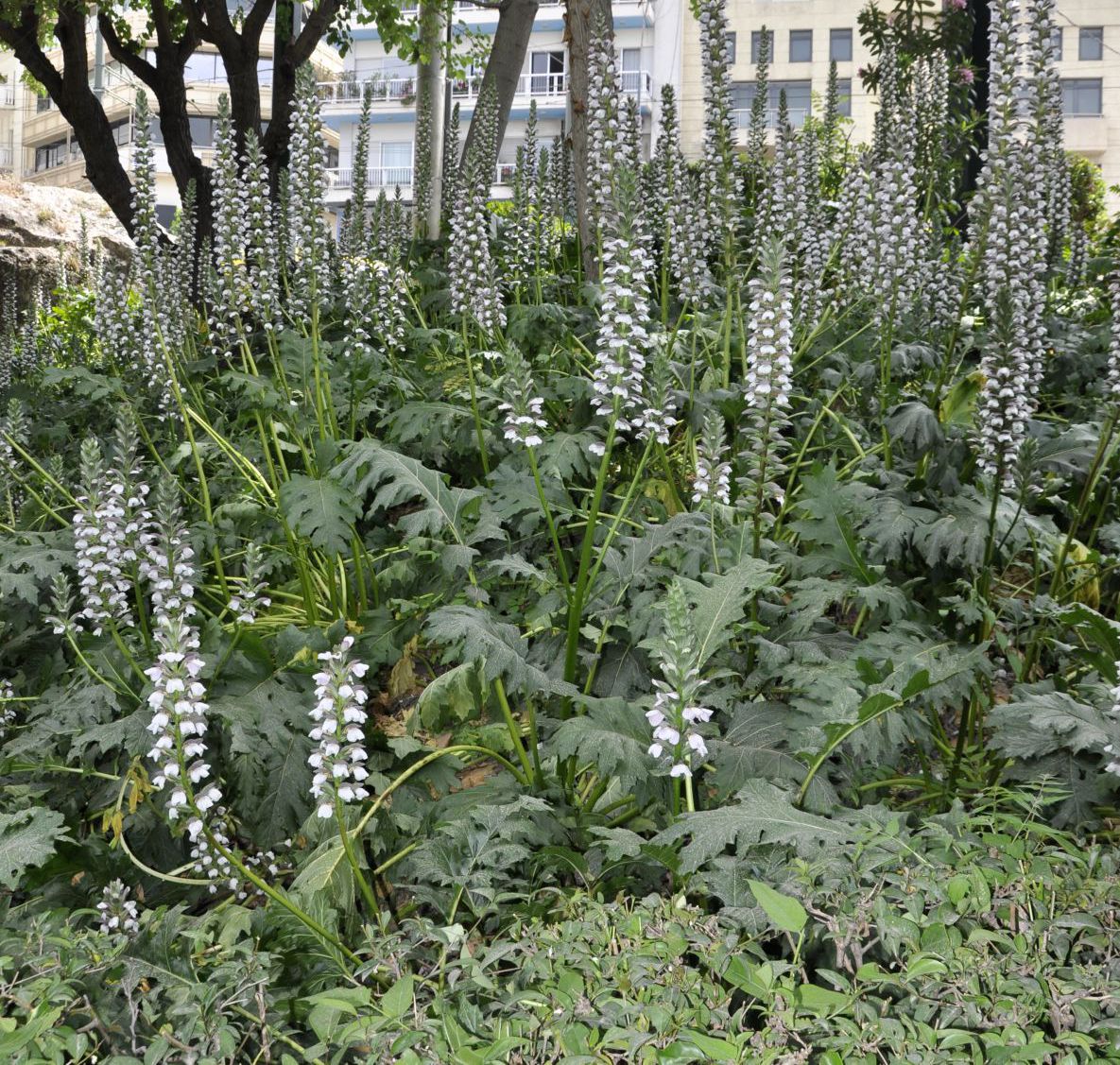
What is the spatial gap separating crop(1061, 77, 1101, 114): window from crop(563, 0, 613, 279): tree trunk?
29.8 ft

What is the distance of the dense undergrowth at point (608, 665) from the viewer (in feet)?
6.70

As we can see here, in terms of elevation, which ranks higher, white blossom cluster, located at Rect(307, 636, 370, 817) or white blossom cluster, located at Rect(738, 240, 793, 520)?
white blossom cluster, located at Rect(738, 240, 793, 520)

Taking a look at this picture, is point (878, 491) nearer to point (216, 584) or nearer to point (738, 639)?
point (738, 639)

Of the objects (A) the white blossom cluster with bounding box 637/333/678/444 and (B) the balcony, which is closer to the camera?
(A) the white blossom cluster with bounding box 637/333/678/444

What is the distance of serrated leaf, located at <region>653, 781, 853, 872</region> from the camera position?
2.39 meters

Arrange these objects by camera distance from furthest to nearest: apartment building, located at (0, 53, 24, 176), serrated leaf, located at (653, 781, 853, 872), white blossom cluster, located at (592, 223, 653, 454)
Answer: apartment building, located at (0, 53, 24, 176) < white blossom cluster, located at (592, 223, 653, 454) < serrated leaf, located at (653, 781, 853, 872)

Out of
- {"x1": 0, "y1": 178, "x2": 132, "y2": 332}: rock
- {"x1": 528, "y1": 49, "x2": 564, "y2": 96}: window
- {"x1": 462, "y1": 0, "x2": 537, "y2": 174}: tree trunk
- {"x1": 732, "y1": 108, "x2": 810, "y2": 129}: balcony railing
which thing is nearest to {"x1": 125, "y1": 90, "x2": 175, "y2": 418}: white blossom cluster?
{"x1": 732, "y1": 108, "x2": 810, "y2": 129}: balcony railing

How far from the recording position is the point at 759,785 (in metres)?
2.62

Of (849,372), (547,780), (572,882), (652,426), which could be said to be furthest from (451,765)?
(849,372)

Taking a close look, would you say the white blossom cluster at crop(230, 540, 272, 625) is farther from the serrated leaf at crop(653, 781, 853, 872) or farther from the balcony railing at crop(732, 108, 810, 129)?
the balcony railing at crop(732, 108, 810, 129)

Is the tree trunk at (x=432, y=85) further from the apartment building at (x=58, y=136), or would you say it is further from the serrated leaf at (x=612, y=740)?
the apartment building at (x=58, y=136)

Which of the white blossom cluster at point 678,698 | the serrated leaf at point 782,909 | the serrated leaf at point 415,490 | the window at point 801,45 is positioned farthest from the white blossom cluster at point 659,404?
the window at point 801,45

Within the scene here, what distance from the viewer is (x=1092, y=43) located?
12492 mm

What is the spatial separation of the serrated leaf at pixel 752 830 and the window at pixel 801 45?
82.3 feet
